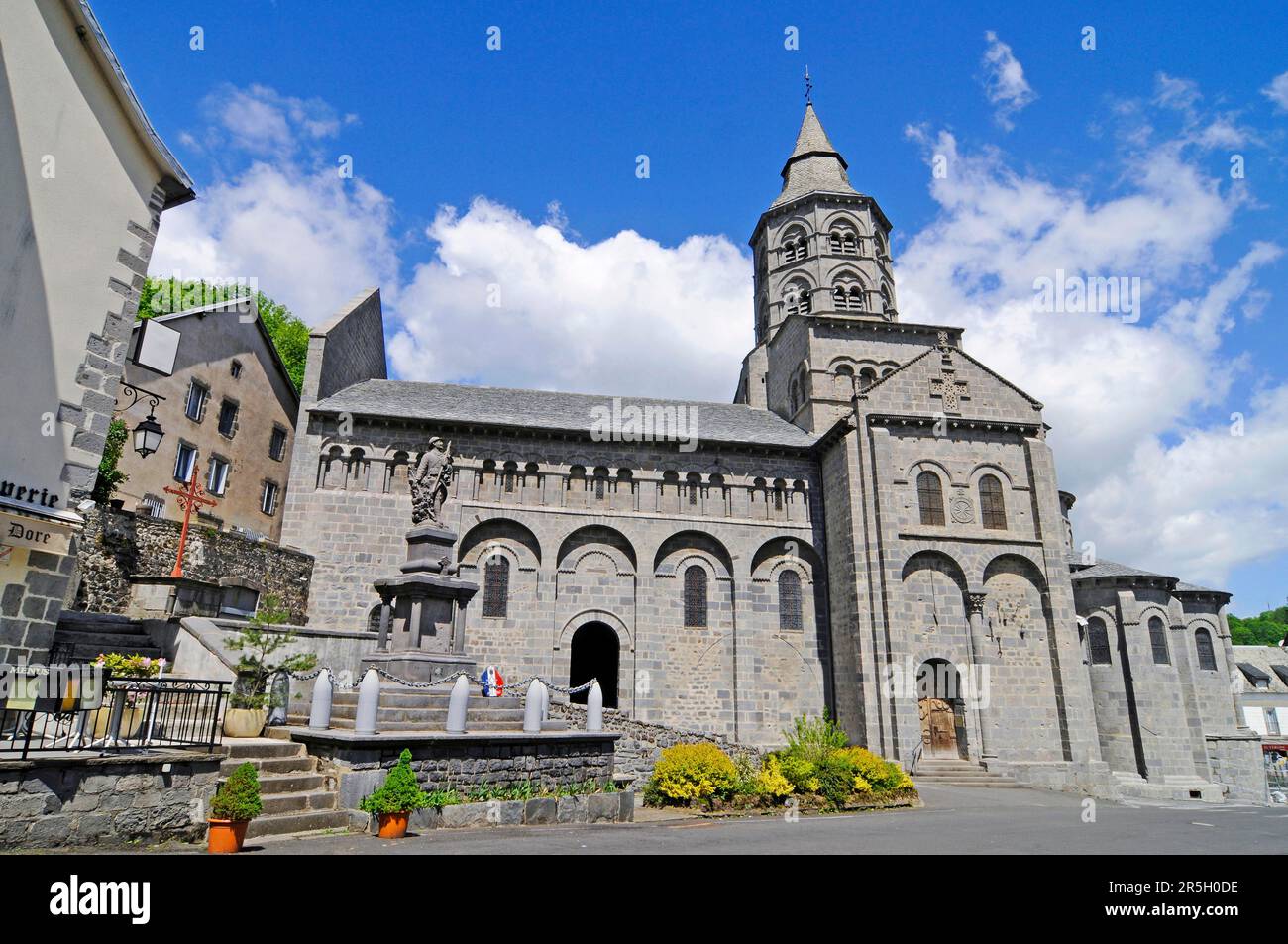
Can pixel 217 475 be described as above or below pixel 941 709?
above

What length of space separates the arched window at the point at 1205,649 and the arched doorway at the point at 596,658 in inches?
977

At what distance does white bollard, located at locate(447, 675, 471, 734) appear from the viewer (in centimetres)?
1190

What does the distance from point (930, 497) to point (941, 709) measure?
738 centimetres

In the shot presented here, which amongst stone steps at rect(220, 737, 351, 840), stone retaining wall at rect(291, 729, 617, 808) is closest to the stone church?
stone retaining wall at rect(291, 729, 617, 808)

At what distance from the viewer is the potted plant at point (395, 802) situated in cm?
948

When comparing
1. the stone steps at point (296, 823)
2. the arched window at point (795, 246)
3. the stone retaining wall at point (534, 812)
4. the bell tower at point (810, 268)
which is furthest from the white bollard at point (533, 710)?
the arched window at point (795, 246)

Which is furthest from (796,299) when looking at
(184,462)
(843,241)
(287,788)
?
(287,788)

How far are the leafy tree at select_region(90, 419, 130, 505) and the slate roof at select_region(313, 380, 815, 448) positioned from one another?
19.4 feet

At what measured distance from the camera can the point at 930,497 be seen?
25156mm

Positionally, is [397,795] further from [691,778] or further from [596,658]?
[596,658]

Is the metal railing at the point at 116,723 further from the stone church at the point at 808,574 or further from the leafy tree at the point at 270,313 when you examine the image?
the leafy tree at the point at 270,313

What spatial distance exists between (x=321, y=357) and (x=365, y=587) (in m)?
8.95

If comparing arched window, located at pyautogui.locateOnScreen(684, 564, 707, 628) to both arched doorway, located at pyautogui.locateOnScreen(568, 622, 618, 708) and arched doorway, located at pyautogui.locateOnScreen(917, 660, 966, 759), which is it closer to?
arched doorway, located at pyautogui.locateOnScreen(568, 622, 618, 708)
